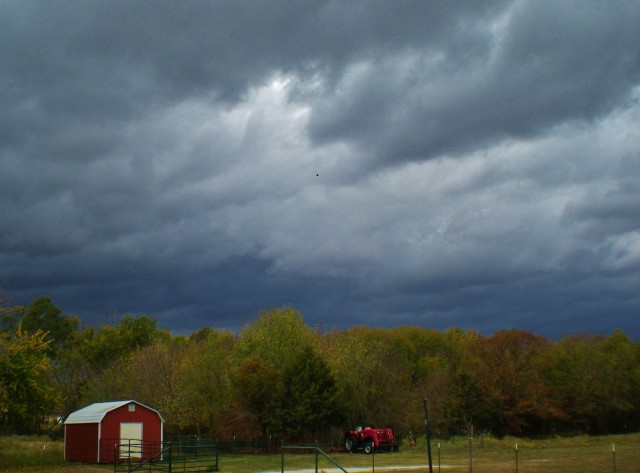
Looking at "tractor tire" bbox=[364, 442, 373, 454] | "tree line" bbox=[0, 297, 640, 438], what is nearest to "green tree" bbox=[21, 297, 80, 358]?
"tree line" bbox=[0, 297, 640, 438]

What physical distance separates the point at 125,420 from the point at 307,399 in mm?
14228

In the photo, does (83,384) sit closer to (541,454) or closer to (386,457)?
(386,457)

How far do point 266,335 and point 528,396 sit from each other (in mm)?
25740

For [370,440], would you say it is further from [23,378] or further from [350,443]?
[23,378]

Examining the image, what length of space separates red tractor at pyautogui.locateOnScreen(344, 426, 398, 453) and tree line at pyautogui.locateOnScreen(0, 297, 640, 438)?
294 centimetres

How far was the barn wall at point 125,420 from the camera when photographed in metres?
46.9

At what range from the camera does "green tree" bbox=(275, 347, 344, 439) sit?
55.4m

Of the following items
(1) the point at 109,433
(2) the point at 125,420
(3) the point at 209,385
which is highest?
(3) the point at 209,385

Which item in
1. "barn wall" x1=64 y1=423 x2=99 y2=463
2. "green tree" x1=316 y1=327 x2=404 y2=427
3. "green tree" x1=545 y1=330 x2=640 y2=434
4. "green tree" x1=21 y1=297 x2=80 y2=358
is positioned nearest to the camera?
"barn wall" x1=64 y1=423 x2=99 y2=463

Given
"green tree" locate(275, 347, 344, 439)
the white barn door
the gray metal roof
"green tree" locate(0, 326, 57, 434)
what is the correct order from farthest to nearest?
"green tree" locate(275, 347, 344, 439) < the white barn door < the gray metal roof < "green tree" locate(0, 326, 57, 434)

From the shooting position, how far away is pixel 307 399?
55.6m

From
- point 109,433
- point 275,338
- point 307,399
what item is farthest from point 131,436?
point 275,338

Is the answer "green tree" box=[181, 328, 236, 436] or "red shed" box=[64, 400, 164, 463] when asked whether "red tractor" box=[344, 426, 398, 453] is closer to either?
"green tree" box=[181, 328, 236, 436]

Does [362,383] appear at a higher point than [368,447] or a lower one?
higher
